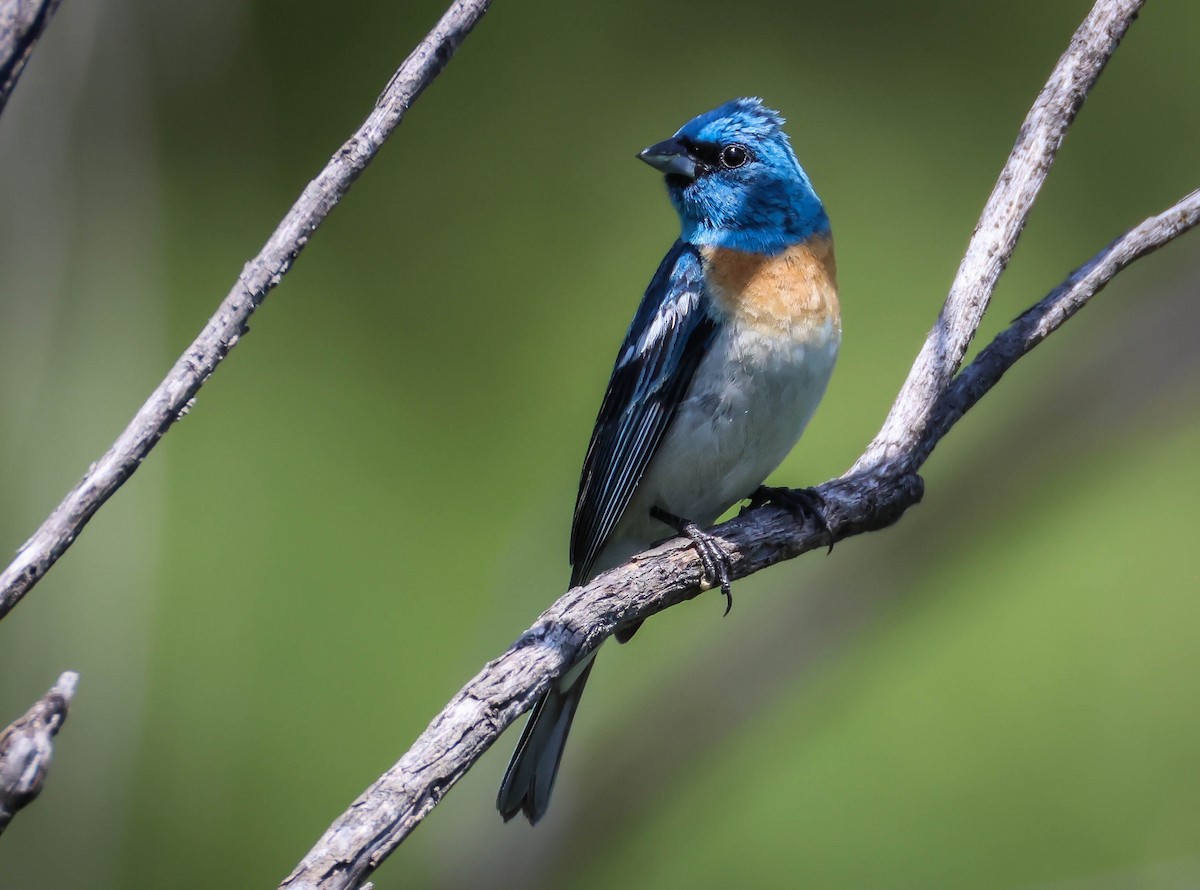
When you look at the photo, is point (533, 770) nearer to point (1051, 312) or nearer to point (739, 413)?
point (739, 413)

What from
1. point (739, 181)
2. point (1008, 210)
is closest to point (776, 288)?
point (739, 181)

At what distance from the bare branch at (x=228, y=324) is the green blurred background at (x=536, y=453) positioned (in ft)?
4.94

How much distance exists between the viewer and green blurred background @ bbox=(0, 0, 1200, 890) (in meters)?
2.44

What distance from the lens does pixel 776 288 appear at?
75.4 inches

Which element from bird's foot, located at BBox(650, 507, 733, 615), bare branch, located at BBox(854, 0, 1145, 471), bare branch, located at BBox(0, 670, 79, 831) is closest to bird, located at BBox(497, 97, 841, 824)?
bird's foot, located at BBox(650, 507, 733, 615)

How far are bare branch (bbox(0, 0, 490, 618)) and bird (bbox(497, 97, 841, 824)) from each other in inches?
35.1

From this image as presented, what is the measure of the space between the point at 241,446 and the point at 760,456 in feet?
5.33

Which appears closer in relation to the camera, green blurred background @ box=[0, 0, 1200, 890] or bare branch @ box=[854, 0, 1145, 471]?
bare branch @ box=[854, 0, 1145, 471]

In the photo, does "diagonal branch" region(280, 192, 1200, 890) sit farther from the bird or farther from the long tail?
Answer: the long tail

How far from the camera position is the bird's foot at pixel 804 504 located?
1634 millimetres

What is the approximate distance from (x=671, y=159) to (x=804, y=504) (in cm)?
76

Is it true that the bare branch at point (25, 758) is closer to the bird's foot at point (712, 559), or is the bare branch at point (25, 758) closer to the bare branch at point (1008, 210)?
the bird's foot at point (712, 559)

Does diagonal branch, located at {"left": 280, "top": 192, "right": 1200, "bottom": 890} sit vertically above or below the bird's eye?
below

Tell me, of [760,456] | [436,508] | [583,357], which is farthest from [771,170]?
[436,508]
